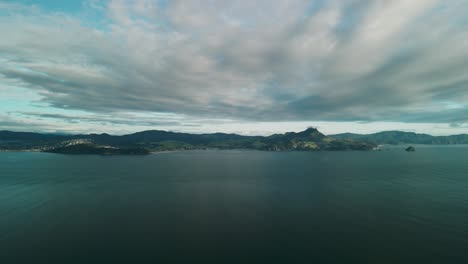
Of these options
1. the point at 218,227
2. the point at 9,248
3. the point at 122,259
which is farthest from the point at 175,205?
→ the point at 9,248

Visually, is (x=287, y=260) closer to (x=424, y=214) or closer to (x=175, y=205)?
(x=175, y=205)

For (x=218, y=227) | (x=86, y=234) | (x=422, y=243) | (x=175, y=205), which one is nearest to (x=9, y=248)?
(x=86, y=234)

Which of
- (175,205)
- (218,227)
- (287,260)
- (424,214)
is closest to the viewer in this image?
(287,260)

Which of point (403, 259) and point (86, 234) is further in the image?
point (86, 234)

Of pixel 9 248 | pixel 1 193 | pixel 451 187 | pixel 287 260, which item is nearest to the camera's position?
pixel 287 260

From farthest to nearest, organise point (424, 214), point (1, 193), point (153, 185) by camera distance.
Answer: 1. point (153, 185)
2. point (1, 193)
3. point (424, 214)

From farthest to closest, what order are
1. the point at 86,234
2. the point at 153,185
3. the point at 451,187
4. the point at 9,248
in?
1. the point at 153,185
2. the point at 451,187
3. the point at 86,234
4. the point at 9,248

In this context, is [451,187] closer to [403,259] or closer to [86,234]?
[403,259]

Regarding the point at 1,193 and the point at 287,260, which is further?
the point at 1,193
